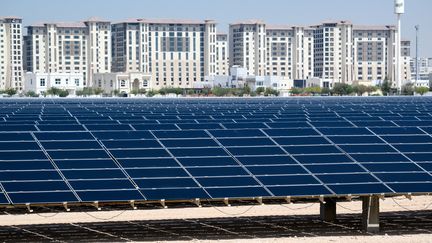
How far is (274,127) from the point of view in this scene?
34281 mm

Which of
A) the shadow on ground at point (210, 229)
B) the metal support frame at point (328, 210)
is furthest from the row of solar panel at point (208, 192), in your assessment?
the metal support frame at point (328, 210)

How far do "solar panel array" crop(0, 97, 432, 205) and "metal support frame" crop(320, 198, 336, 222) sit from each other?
4.98 feet

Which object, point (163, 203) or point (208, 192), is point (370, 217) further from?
point (163, 203)

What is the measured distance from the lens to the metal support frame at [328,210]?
31367 millimetres

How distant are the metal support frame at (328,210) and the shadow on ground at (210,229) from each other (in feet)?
0.68

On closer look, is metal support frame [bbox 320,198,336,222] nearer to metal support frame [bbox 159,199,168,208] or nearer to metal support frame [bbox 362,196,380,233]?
metal support frame [bbox 362,196,380,233]

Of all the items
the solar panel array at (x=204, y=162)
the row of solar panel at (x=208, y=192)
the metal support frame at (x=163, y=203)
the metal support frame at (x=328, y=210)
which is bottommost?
the metal support frame at (x=328, y=210)

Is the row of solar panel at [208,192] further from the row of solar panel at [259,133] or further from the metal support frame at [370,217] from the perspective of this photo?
the row of solar panel at [259,133]

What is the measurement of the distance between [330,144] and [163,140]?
4843mm

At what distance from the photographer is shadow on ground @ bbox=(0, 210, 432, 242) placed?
28594 millimetres

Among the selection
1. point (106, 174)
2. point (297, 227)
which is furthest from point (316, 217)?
point (106, 174)

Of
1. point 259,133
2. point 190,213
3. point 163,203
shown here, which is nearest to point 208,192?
point 163,203

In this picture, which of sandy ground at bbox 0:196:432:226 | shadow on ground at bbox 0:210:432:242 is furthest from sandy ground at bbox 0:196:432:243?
shadow on ground at bbox 0:210:432:242

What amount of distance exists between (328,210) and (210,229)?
12.3 feet
